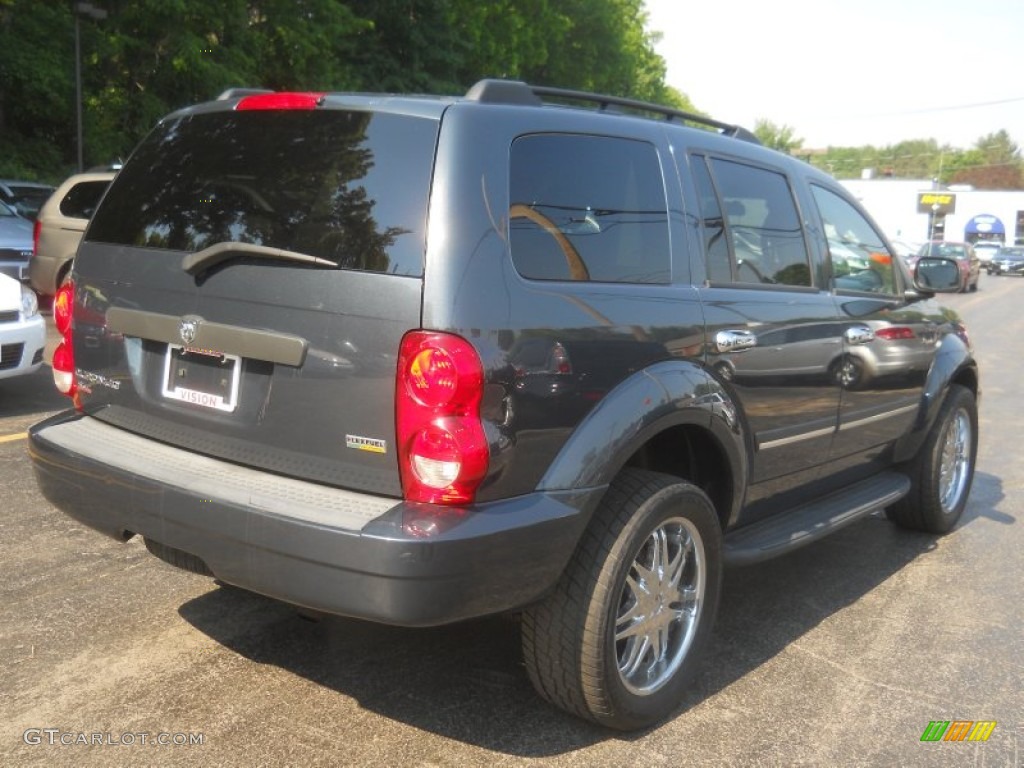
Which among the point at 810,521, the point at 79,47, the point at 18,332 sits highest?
the point at 79,47

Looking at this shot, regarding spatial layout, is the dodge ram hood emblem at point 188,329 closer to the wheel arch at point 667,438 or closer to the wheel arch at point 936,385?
the wheel arch at point 667,438

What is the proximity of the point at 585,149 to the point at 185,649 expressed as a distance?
7.02ft

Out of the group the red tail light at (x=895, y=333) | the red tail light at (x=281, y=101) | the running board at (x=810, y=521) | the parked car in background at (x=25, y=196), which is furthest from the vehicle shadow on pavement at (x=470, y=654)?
the parked car in background at (x=25, y=196)

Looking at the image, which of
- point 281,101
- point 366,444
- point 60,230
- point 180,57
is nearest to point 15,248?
point 60,230

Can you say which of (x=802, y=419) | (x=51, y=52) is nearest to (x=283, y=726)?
(x=802, y=419)

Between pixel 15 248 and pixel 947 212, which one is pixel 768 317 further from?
pixel 947 212

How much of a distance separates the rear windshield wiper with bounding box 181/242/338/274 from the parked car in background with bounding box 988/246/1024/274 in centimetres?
5418

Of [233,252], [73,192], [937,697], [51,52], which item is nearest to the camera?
[233,252]

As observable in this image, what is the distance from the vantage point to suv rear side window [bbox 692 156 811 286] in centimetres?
374

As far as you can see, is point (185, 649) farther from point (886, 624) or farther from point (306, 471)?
point (886, 624)

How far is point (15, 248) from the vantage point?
13.4 metres

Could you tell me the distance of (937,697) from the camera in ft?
Answer: 11.8

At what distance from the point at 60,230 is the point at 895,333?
10.00 m

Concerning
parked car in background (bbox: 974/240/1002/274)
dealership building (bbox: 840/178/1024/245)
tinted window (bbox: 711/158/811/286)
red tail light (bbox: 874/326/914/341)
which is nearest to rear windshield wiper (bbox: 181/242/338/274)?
tinted window (bbox: 711/158/811/286)
